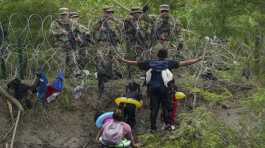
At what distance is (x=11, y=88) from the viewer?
13875 mm

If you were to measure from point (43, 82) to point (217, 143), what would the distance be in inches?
198

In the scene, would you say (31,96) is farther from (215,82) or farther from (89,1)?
(89,1)

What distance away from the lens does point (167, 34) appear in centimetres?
1468

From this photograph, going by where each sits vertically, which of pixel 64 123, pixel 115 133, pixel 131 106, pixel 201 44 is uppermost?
pixel 201 44

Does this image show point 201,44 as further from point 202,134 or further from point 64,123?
point 202,134

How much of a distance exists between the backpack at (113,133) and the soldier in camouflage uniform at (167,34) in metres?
2.88

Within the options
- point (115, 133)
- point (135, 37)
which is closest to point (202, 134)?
point (115, 133)

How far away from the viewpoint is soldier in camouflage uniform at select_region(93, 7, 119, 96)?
564 inches

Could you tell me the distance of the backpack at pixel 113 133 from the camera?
11914 mm

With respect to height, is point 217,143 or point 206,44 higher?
point 206,44

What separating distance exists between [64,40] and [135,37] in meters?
1.51

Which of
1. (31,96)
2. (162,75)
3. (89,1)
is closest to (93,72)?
(31,96)

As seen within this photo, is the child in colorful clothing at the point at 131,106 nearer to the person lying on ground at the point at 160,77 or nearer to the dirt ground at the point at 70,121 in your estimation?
the person lying on ground at the point at 160,77

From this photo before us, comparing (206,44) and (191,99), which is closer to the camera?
(206,44)
